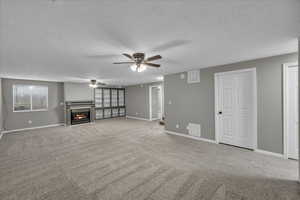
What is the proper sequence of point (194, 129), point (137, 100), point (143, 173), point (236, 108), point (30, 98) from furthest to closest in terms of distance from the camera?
point (137, 100)
point (30, 98)
point (194, 129)
point (236, 108)
point (143, 173)

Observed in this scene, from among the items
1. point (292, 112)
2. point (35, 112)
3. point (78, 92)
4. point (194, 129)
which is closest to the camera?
point (292, 112)

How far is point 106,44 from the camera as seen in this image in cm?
219

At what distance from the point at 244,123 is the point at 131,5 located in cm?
393

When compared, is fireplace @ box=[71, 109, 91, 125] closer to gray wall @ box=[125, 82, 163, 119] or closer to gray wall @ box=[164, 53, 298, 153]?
gray wall @ box=[125, 82, 163, 119]

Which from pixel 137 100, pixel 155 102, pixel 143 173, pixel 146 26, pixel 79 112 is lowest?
pixel 143 173

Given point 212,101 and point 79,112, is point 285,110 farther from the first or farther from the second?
point 79,112

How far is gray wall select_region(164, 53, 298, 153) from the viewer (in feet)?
9.80

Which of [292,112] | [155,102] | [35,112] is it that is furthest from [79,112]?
[292,112]

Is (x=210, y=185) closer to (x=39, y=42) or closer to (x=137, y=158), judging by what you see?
(x=137, y=158)

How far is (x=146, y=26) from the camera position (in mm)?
1669

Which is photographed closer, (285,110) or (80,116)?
(285,110)

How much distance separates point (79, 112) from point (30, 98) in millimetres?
2202

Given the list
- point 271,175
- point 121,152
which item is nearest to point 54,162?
point 121,152

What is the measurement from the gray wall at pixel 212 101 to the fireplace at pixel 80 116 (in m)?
4.86
